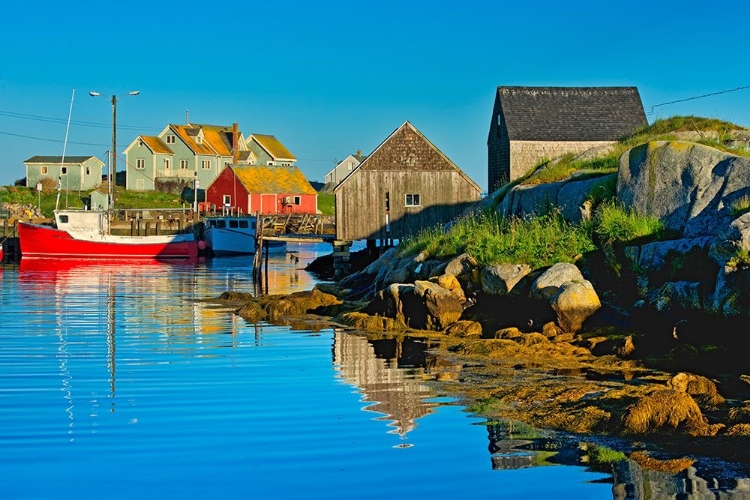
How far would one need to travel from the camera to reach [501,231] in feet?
94.5

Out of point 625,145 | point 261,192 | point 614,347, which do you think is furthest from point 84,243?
point 614,347

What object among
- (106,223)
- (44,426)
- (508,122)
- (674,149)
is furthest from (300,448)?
(106,223)

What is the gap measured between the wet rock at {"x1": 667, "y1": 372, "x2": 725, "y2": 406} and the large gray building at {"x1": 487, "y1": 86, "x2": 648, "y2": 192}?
35.4 meters

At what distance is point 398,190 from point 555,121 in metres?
10.8

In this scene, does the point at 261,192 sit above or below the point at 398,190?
above

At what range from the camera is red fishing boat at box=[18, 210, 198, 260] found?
207ft

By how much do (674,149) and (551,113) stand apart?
28601mm

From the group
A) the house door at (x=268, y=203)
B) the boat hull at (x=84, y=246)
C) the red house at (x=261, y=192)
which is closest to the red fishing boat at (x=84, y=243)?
the boat hull at (x=84, y=246)

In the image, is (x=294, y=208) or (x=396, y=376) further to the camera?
(x=294, y=208)

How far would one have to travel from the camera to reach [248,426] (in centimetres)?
1360

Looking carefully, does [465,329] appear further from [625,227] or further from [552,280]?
[625,227]

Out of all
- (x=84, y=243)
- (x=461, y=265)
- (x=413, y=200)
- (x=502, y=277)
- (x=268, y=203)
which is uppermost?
(x=268, y=203)

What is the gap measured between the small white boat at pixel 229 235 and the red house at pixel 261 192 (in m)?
14.4

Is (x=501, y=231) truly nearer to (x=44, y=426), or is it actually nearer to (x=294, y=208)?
(x=44, y=426)
